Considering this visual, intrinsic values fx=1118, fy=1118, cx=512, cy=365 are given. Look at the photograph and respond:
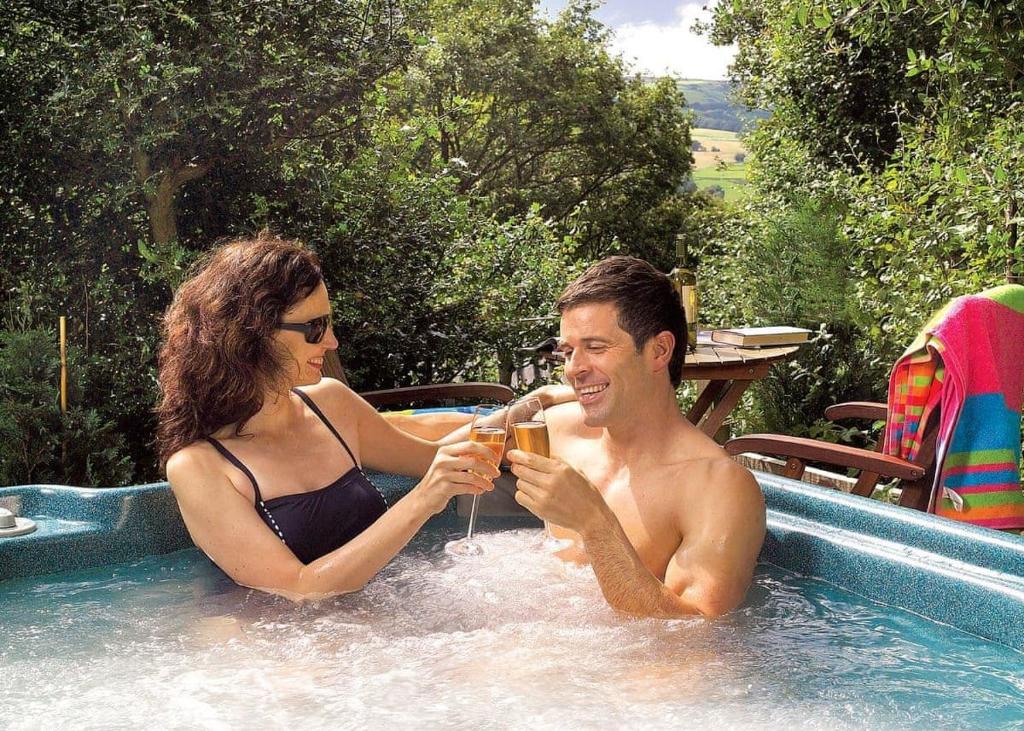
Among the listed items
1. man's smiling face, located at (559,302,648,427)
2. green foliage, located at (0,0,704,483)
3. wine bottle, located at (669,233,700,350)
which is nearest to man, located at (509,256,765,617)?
man's smiling face, located at (559,302,648,427)

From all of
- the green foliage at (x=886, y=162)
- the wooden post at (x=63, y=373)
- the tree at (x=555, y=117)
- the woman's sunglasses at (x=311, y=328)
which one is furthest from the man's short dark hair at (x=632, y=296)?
the tree at (x=555, y=117)

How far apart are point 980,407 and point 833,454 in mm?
403

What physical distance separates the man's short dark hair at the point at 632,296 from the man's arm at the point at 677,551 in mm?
344

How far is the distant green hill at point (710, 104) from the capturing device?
51.3ft

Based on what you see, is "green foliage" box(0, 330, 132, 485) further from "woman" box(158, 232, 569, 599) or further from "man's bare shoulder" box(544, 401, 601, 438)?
"man's bare shoulder" box(544, 401, 601, 438)

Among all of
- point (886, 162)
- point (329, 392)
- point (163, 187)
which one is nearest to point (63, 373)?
point (163, 187)

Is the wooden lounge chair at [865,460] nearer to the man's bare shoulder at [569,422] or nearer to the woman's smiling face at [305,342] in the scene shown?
the man's bare shoulder at [569,422]

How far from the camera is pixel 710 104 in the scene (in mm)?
17547

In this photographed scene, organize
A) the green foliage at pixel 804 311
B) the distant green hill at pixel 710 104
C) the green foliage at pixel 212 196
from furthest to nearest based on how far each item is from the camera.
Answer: the distant green hill at pixel 710 104
the green foliage at pixel 804 311
the green foliage at pixel 212 196

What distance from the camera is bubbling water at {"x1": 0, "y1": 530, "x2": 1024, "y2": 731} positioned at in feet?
7.02

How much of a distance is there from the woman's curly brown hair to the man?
65cm

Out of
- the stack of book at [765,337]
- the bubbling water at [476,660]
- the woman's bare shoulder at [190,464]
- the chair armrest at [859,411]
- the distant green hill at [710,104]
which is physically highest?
the distant green hill at [710,104]

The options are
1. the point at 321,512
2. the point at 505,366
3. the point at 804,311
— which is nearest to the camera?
the point at 321,512

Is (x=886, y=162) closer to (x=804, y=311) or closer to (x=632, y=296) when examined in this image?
(x=804, y=311)
